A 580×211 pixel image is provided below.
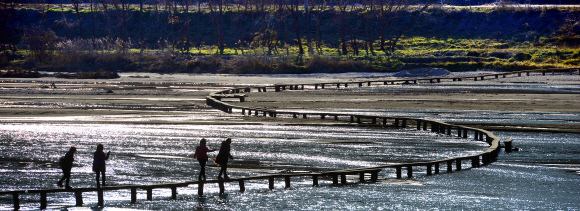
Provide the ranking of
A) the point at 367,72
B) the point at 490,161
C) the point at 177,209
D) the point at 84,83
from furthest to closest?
the point at 367,72 → the point at 84,83 → the point at 490,161 → the point at 177,209

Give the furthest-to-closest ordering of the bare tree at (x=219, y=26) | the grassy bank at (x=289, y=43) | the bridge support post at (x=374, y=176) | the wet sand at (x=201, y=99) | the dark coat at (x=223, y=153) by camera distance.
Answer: the bare tree at (x=219, y=26) < the grassy bank at (x=289, y=43) < the wet sand at (x=201, y=99) < the bridge support post at (x=374, y=176) < the dark coat at (x=223, y=153)

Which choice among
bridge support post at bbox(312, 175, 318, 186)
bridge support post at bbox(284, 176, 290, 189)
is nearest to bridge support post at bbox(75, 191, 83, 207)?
bridge support post at bbox(284, 176, 290, 189)

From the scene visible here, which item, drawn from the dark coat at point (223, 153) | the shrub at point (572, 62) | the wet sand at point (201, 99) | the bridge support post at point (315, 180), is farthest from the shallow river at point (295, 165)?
the shrub at point (572, 62)

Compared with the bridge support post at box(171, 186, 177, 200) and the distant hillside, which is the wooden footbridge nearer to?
the bridge support post at box(171, 186, 177, 200)

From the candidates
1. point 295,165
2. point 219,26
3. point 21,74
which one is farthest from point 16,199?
point 219,26

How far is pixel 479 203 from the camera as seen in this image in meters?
18.1

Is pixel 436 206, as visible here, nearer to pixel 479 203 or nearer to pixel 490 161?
pixel 479 203

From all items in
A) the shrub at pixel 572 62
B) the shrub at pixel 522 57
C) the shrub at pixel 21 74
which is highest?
the shrub at pixel 522 57

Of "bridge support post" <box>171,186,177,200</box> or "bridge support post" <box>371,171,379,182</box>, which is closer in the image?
"bridge support post" <box>171,186,177,200</box>

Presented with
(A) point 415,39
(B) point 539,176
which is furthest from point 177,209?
(A) point 415,39

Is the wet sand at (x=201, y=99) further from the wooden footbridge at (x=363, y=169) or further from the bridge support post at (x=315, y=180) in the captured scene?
the bridge support post at (x=315, y=180)

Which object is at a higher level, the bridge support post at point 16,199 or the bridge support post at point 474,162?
the bridge support post at point 16,199

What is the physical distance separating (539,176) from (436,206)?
5535 mm

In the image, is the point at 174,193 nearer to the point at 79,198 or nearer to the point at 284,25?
the point at 79,198
